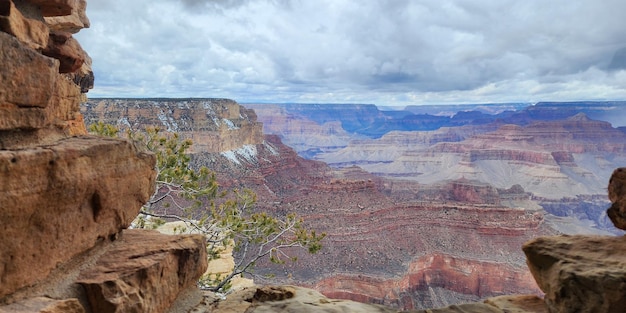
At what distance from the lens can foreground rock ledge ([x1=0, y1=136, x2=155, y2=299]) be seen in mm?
2496

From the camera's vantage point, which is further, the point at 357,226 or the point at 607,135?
the point at 607,135

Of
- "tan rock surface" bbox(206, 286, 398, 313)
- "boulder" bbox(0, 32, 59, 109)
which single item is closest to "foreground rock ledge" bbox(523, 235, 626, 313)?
"tan rock surface" bbox(206, 286, 398, 313)

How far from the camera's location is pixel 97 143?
10.8 feet

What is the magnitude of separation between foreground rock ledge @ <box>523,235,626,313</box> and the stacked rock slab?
3258 mm

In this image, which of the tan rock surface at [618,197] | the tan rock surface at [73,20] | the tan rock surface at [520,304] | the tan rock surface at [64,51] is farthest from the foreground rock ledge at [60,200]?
the tan rock surface at [618,197]

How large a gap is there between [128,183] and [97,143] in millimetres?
483

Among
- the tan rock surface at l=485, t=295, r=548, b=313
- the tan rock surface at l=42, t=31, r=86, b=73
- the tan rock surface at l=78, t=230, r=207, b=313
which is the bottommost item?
the tan rock surface at l=485, t=295, r=548, b=313

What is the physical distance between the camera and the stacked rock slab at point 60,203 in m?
2.56

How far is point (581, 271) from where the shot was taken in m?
3.51

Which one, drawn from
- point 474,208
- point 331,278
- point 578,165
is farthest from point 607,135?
point 331,278

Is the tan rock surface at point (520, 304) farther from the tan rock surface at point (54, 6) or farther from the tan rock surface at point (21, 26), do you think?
the tan rock surface at point (54, 6)

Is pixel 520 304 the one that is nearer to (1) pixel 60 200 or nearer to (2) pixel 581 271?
(2) pixel 581 271

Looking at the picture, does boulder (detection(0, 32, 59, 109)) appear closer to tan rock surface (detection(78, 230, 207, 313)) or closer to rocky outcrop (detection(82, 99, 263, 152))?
tan rock surface (detection(78, 230, 207, 313))

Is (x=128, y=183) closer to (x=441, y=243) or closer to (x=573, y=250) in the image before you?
(x=573, y=250)
